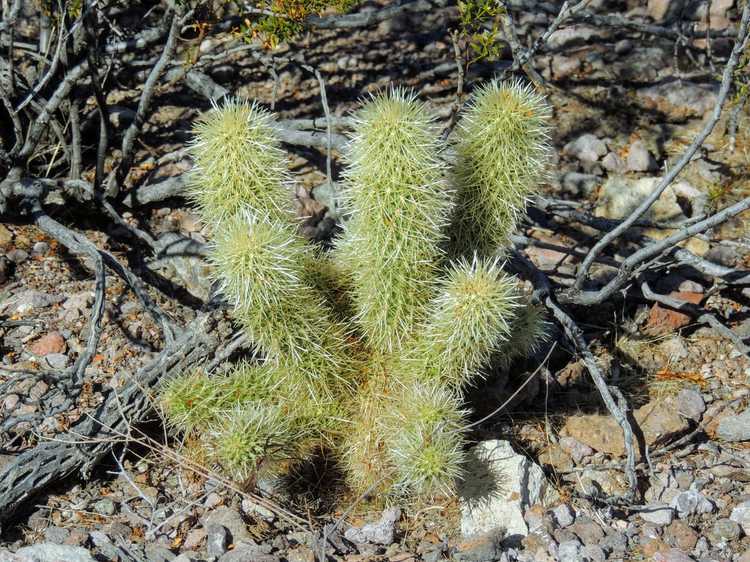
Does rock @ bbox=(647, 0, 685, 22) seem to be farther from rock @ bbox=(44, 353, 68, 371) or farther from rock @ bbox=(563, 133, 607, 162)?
rock @ bbox=(44, 353, 68, 371)

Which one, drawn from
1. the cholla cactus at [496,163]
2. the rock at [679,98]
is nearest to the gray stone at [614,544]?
the cholla cactus at [496,163]

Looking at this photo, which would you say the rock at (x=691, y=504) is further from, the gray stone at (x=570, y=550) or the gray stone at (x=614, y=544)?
the gray stone at (x=570, y=550)

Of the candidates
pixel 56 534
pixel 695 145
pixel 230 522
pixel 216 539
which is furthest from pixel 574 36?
pixel 56 534

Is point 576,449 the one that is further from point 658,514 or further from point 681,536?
point 681,536

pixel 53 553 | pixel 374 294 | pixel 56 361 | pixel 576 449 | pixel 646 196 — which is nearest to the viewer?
pixel 53 553

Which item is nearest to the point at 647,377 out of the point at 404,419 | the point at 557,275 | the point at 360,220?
the point at 557,275
